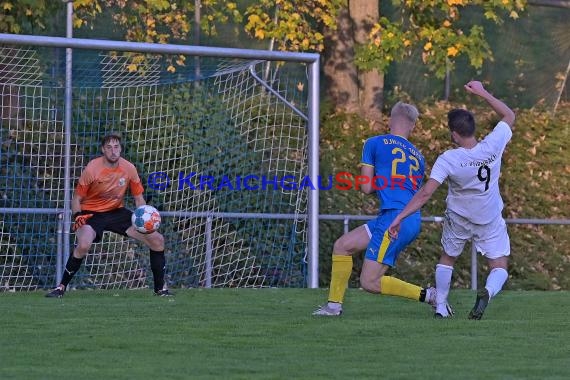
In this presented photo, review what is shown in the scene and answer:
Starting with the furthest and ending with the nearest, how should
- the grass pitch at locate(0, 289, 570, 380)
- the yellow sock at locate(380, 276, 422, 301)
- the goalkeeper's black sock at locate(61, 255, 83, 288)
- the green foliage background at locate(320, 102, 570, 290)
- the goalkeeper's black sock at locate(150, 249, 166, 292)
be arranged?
the green foliage background at locate(320, 102, 570, 290), the goalkeeper's black sock at locate(150, 249, 166, 292), the goalkeeper's black sock at locate(61, 255, 83, 288), the yellow sock at locate(380, 276, 422, 301), the grass pitch at locate(0, 289, 570, 380)

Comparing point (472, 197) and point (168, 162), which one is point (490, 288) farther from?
point (168, 162)

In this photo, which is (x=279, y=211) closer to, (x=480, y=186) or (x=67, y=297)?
(x=67, y=297)

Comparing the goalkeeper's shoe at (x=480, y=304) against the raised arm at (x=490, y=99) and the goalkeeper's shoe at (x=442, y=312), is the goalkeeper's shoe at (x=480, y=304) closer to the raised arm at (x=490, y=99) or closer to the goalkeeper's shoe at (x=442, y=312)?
the goalkeeper's shoe at (x=442, y=312)

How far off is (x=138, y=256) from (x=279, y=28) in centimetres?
434

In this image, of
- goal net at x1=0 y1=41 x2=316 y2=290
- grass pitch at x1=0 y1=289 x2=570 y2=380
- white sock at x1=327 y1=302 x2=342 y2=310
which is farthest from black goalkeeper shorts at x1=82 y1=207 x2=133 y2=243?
white sock at x1=327 y1=302 x2=342 y2=310

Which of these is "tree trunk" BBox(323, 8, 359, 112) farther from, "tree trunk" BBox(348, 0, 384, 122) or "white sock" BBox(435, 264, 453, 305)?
"white sock" BBox(435, 264, 453, 305)

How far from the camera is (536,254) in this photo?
19.3 metres

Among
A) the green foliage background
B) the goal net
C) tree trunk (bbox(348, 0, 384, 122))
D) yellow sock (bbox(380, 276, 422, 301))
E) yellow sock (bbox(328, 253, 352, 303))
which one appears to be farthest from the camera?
tree trunk (bbox(348, 0, 384, 122))

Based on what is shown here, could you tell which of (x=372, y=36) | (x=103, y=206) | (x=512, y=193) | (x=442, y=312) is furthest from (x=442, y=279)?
(x=512, y=193)

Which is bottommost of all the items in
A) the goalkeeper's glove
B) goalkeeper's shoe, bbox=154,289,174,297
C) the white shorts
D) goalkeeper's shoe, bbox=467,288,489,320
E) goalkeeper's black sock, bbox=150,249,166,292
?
goalkeeper's shoe, bbox=154,289,174,297

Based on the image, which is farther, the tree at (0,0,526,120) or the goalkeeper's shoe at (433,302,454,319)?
the tree at (0,0,526,120)

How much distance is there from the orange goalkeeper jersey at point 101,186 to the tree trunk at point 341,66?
7.11m

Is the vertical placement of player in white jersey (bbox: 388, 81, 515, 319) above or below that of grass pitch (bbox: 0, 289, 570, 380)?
above

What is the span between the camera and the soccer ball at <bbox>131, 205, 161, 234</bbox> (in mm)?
12742
